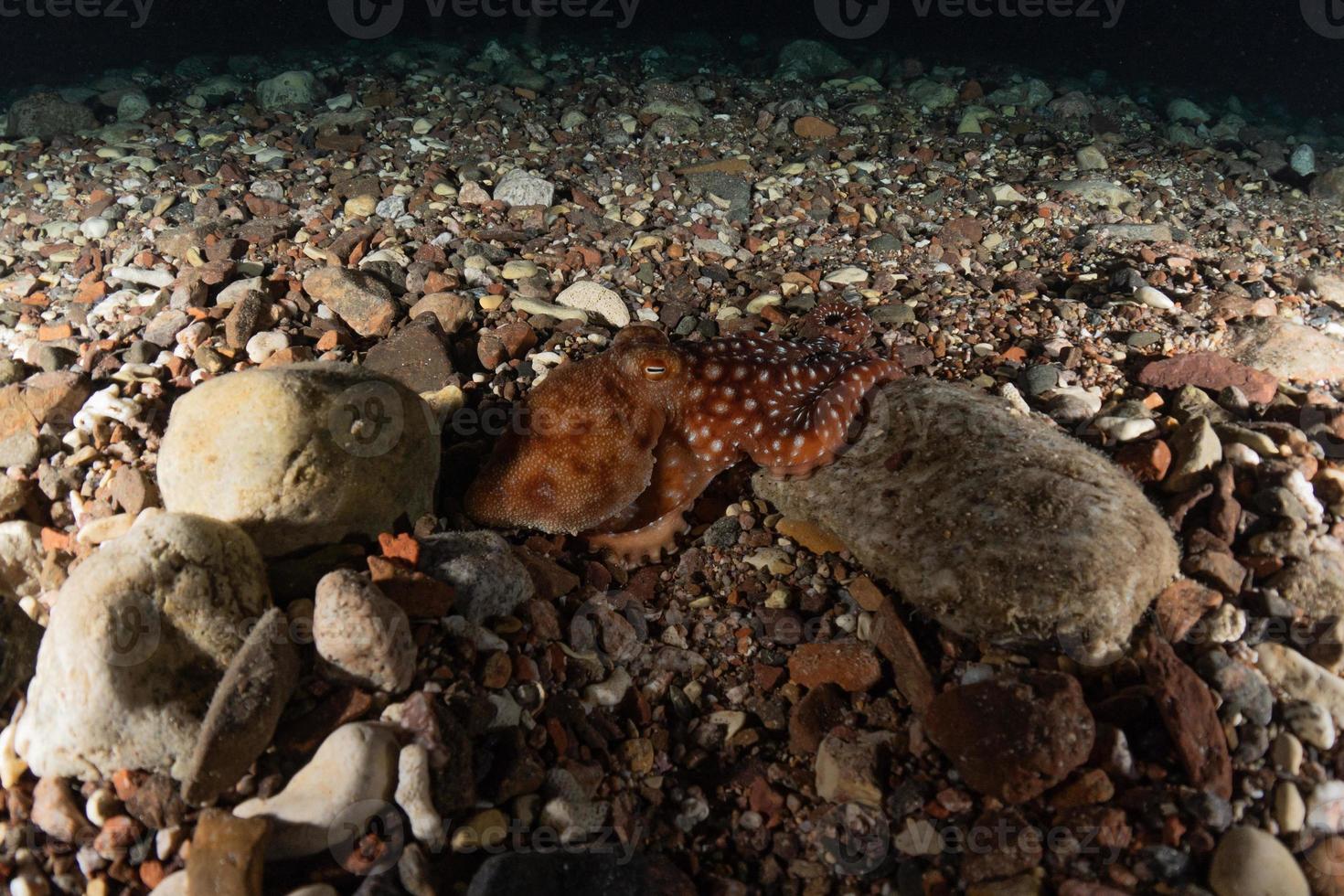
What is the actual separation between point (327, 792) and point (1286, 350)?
609 centimetres

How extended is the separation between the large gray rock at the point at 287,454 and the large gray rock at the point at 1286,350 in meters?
5.46

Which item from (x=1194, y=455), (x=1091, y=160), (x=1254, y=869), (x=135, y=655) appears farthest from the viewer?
(x=1091, y=160)

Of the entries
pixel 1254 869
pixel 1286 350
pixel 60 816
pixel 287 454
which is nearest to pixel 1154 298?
pixel 1286 350

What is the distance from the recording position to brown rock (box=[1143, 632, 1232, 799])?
2.87 m

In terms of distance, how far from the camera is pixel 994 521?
3572 mm

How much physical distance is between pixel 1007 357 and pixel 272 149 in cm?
714

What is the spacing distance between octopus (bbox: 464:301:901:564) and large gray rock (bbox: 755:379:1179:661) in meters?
0.27

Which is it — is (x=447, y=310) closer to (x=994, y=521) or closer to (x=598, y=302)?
(x=598, y=302)

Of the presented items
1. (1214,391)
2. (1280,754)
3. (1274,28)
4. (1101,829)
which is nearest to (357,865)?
(1101,829)

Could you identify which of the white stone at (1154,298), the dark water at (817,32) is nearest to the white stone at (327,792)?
the white stone at (1154,298)

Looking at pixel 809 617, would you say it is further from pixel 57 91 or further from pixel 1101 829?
pixel 57 91

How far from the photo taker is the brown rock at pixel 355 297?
5.29m

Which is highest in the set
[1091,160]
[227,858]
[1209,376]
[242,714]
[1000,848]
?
[1091,160]

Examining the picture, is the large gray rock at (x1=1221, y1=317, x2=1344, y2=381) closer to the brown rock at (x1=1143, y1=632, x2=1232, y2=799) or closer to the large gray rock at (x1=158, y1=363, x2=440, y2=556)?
the brown rock at (x1=1143, y1=632, x2=1232, y2=799)
